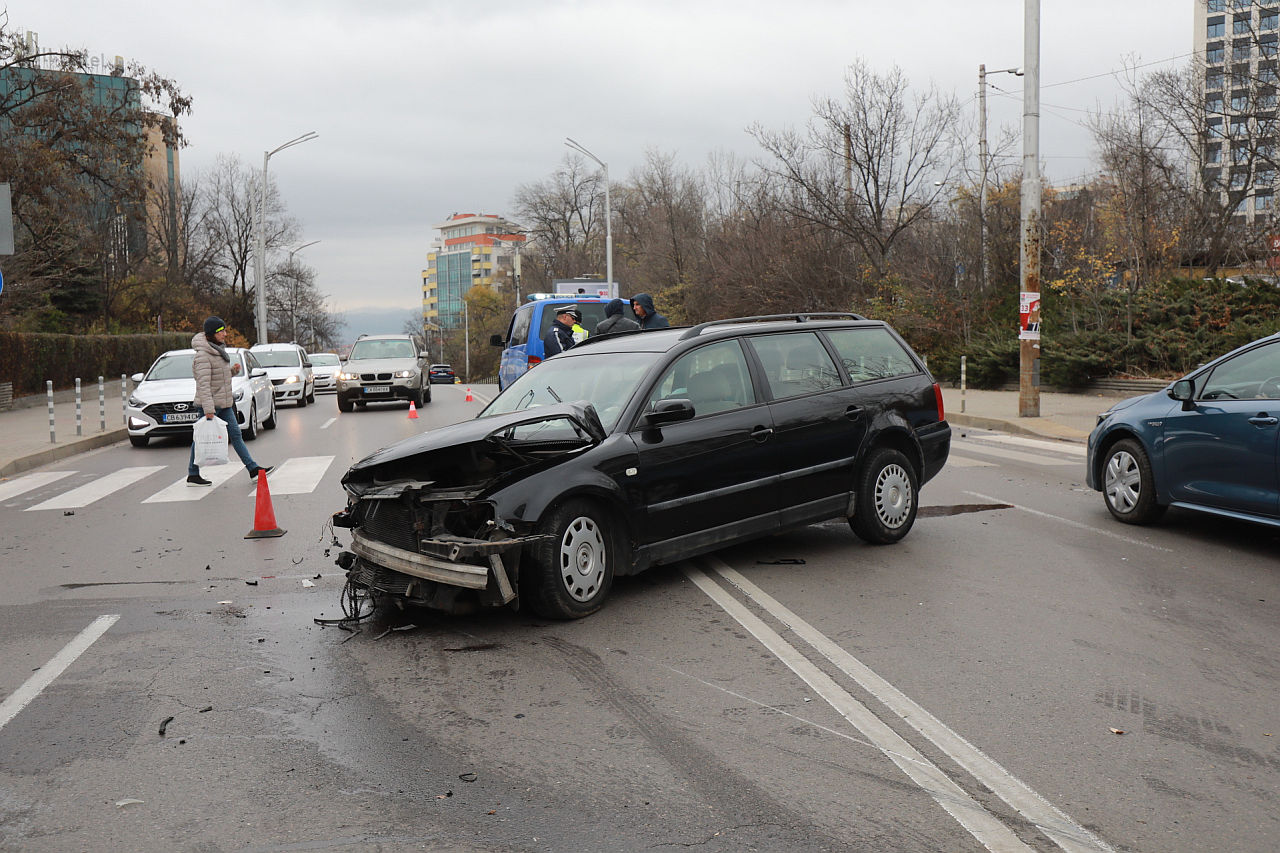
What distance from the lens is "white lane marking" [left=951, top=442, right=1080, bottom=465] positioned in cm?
1328

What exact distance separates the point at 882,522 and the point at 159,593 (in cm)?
493

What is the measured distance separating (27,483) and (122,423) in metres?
8.31

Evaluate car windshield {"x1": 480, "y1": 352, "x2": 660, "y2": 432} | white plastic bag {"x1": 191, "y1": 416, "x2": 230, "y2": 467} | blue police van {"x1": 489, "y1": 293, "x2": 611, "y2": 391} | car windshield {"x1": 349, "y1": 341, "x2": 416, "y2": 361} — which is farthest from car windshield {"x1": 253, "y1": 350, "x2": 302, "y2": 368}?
car windshield {"x1": 480, "y1": 352, "x2": 660, "y2": 432}

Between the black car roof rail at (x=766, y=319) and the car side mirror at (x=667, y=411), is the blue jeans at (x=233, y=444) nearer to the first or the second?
the black car roof rail at (x=766, y=319)

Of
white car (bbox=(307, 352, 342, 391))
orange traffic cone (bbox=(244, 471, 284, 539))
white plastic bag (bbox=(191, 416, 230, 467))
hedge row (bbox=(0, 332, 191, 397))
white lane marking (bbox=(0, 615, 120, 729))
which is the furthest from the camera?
white car (bbox=(307, 352, 342, 391))

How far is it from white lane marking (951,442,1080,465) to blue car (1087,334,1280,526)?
436cm

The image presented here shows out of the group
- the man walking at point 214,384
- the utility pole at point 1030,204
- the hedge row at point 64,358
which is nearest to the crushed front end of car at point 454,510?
the man walking at point 214,384

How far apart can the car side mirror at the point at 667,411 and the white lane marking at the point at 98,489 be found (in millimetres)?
7332

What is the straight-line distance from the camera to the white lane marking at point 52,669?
4.72m

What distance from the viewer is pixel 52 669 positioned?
5289 mm

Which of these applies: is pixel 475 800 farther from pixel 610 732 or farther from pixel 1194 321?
pixel 1194 321

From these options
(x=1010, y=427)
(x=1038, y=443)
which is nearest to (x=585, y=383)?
(x=1038, y=443)

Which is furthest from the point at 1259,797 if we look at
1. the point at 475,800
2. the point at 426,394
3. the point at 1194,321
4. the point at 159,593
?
the point at 426,394

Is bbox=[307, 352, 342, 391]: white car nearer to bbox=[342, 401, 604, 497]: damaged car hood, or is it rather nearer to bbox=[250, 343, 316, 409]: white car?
bbox=[250, 343, 316, 409]: white car
